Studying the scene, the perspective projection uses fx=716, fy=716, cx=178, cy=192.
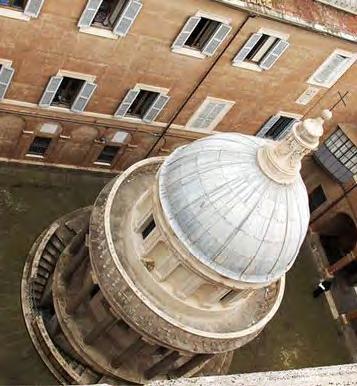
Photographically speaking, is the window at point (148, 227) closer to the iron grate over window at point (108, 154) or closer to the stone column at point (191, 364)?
the stone column at point (191, 364)

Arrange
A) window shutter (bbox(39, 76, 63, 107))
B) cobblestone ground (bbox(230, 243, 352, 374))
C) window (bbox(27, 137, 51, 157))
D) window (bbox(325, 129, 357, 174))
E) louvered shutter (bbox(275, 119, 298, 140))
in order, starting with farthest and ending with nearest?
window (bbox(325, 129, 357, 174)), louvered shutter (bbox(275, 119, 298, 140)), cobblestone ground (bbox(230, 243, 352, 374)), window (bbox(27, 137, 51, 157)), window shutter (bbox(39, 76, 63, 107))

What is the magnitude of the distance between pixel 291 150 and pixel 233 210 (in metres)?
3.26

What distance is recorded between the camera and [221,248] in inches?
1125

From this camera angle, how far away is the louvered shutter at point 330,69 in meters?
38.1

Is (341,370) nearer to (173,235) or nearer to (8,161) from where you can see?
(173,235)

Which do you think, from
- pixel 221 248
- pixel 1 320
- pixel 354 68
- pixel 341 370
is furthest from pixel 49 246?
pixel 341 370

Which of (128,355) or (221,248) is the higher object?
(221,248)

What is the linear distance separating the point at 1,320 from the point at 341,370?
23.7m

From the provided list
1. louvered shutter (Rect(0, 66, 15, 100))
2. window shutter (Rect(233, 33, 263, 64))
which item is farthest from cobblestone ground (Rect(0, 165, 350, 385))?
window shutter (Rect(233, 33, 263, 64))

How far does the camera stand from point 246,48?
117 ft

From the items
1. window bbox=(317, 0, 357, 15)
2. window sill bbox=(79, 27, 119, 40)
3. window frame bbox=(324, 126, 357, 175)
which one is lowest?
window frame bbox=(324, 126, 357, 175)

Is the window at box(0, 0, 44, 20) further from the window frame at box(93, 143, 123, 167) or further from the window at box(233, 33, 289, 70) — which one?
the window frame at box(93, 143, 123, 167)

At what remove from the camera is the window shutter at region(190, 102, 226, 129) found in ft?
132

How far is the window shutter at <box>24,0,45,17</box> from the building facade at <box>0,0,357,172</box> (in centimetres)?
6
